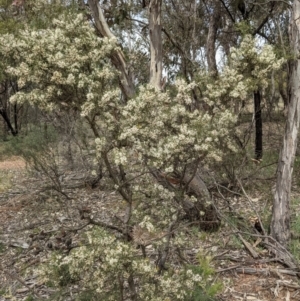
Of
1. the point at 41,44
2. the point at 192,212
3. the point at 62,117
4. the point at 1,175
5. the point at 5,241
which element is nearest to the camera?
the point at 41,44

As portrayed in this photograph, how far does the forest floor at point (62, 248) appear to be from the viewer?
439 cm

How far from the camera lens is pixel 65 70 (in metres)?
3.34

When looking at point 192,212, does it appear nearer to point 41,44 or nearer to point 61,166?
point 41,44

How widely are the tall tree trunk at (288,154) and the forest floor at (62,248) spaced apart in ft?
1.25

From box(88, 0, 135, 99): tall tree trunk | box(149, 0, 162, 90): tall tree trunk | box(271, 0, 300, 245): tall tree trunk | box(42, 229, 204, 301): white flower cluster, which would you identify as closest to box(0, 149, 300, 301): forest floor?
box(271, 0, 300, 245): tall tree trunk

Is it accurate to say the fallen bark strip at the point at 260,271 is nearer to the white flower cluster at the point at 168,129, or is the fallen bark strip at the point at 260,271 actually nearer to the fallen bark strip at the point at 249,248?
the fallen bark strip at the point at 249,248

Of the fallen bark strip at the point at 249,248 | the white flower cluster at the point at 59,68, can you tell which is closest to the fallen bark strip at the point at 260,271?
the fallen bark strip at the point at 249,248

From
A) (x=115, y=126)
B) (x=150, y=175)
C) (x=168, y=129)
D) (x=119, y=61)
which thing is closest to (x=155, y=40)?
(x=119, y=61)

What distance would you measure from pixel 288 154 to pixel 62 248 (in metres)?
3.08

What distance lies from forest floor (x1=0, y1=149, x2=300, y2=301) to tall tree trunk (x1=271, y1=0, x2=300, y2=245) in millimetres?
380

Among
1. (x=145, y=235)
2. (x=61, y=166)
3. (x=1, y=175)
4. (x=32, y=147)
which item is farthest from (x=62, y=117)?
(x=1, y=175)

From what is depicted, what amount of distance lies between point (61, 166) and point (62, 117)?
9.02 feet

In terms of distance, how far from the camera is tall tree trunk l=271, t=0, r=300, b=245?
513 centimetres

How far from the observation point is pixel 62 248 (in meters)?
3.76
